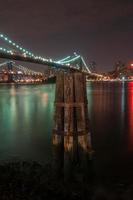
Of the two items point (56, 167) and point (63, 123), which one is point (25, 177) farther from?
point (63, 123)

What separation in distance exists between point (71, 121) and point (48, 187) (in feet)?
4.39

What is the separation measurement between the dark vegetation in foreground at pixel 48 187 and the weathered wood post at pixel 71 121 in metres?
0.49

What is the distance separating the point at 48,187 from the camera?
6383mm

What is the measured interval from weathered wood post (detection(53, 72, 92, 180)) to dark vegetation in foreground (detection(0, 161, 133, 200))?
1.62 ft

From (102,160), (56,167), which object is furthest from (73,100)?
(102,160)

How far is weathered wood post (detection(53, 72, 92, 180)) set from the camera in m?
6.70

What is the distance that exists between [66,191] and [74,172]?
78cm

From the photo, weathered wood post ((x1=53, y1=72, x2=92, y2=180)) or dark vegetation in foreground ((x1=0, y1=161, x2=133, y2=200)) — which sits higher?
weathered wood post ((x1=53, y1=72, x2=92, y2=180))

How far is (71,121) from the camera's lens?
22.2 feet

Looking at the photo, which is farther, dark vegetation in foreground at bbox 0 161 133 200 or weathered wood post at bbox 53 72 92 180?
weathered wood post at bbox 53 72 92 180

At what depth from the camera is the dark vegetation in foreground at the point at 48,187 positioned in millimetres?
6086

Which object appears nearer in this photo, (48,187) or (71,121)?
(48,187)

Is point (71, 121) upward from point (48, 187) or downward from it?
upward

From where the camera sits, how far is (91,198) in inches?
275
